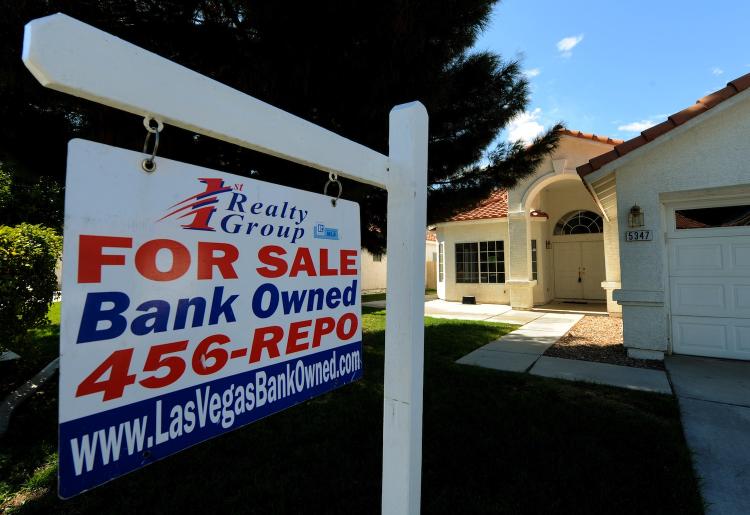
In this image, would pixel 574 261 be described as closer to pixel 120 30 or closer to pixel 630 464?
pixel 630 464

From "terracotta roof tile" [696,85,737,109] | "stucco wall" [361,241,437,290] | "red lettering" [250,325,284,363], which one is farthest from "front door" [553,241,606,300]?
"red lettering" [250,325,284,363]

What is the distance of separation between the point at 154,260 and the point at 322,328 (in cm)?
56

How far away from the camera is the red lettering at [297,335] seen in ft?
3.73

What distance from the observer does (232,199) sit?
97cm

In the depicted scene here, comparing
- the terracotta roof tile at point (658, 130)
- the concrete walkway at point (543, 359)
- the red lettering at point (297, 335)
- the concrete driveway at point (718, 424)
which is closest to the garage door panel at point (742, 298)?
the concrete driveway at point (718, 424)

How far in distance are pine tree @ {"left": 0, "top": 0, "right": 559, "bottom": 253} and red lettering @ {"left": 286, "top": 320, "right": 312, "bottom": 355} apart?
255 centimetres

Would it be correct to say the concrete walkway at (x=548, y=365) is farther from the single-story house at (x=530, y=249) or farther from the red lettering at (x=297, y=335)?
the single-story house at (x=530, y=249)

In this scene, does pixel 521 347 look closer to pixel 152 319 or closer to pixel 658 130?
pixel 658 130

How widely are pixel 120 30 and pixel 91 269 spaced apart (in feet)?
10.0

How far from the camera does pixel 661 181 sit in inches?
221

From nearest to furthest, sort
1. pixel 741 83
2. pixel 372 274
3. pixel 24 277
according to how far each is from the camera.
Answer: pixel 24 277 < pixel 741 83 < pixel 372 274

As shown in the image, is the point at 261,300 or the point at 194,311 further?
the point at 261,300

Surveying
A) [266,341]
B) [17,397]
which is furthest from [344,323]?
[17,397]

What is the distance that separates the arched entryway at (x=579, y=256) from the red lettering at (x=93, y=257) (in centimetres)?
1435
